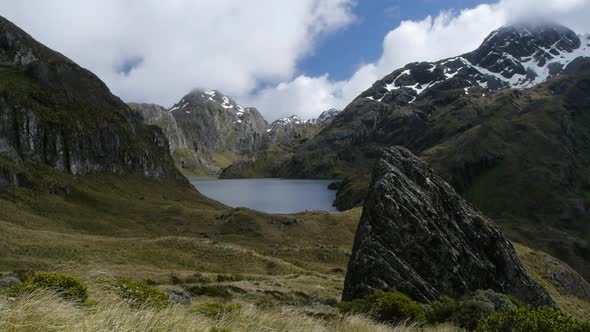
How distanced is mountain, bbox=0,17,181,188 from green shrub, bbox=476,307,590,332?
97258 millimetres

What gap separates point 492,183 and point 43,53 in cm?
20133

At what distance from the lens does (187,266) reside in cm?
4934

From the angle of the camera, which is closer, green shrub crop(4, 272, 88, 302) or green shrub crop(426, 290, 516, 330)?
green shrub crop(4, 272, 88, 302)

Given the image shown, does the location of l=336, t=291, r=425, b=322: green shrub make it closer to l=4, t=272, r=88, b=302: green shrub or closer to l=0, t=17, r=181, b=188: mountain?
l=4, t=272, r=88, b=302: green shrub

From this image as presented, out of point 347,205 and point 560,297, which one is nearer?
point 560,297

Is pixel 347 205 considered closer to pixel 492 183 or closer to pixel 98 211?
pixel 492 183

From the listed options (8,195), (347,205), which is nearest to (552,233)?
(347,205)

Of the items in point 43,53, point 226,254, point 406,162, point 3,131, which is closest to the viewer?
point 406,162

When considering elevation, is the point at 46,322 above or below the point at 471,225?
above

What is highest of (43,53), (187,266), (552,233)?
(43,53)

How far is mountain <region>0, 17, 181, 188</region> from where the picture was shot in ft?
364

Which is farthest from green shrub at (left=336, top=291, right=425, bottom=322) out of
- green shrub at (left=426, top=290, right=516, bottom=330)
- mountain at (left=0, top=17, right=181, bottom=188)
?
mountain at (left=0, top=17, right=181, bottom=188)

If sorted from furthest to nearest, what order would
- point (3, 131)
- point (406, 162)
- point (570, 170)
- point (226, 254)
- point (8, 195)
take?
point (570, 170), point (3, 131), point (8, 195), point (226, 254), point (406, 162)

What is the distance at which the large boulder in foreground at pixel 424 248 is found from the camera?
24281 mm
